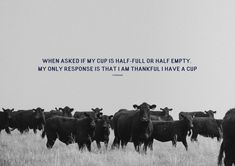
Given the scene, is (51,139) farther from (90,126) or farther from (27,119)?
(27,119)

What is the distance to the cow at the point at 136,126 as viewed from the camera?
44.5ft

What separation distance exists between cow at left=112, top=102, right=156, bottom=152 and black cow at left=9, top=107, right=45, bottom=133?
830 cm

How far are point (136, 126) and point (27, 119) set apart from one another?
41.8ft

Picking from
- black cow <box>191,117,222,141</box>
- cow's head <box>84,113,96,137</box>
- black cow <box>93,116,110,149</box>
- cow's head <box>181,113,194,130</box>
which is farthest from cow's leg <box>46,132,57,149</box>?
black cow <box>191,117,222,141</box>

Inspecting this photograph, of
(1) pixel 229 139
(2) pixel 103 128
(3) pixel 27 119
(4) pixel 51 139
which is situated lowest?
(4) pixel 51 139

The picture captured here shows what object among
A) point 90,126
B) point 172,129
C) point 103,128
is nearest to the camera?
point 90,126

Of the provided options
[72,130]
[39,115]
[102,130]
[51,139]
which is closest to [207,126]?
[39,115]

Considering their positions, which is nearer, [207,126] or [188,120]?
[188,120]

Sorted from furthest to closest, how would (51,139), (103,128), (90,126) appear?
(103,128) < (51,139) < (90,126)

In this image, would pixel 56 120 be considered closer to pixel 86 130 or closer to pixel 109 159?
pixel 86 130

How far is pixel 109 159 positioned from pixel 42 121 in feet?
43.4

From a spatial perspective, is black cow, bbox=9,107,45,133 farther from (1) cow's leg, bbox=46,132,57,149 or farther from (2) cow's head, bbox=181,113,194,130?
(2) cow's head, bbox=181,113,194,130

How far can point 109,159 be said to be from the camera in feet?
36.5

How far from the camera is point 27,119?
82.6ft
